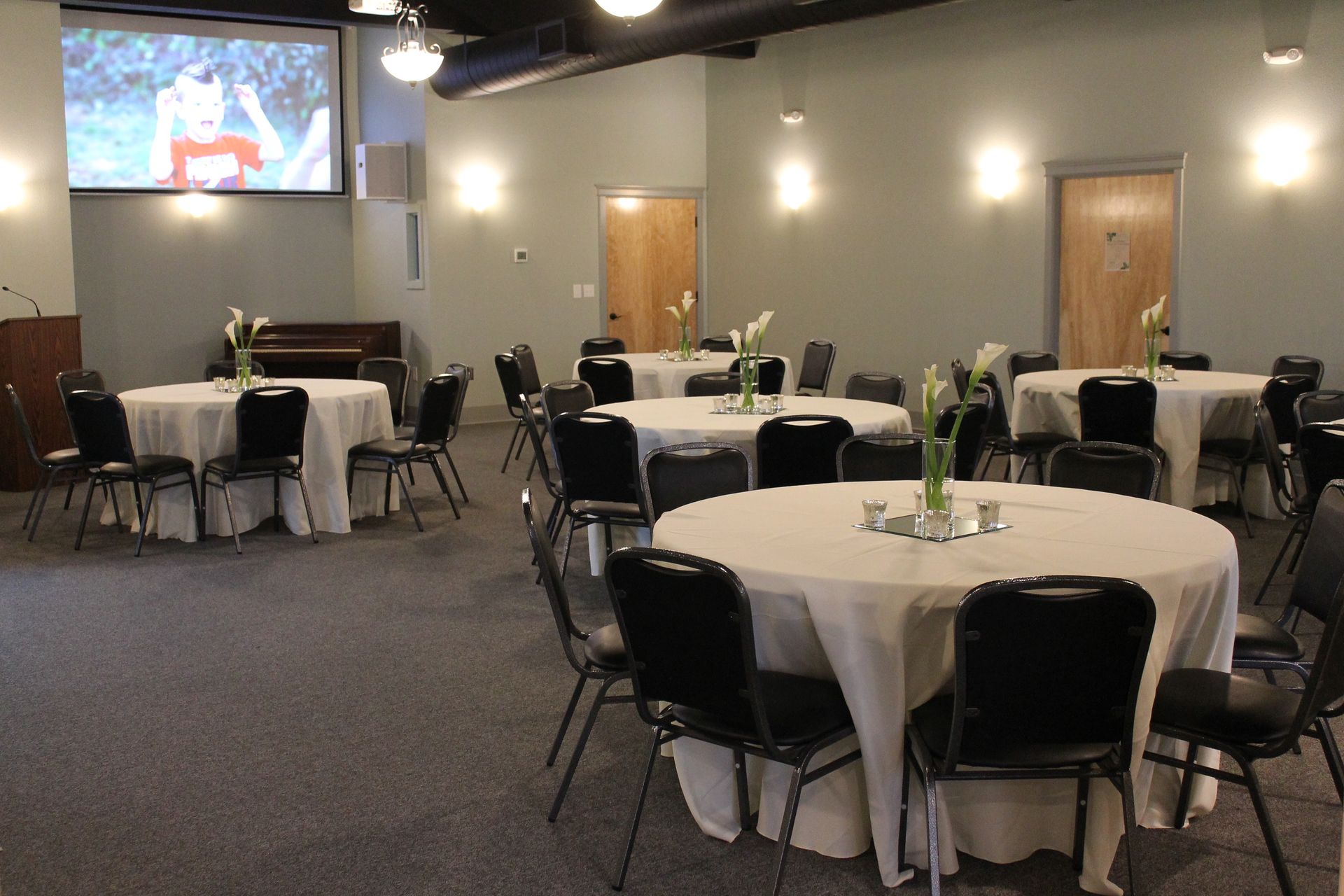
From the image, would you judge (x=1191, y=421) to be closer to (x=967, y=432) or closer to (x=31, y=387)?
(x=967, y=432)

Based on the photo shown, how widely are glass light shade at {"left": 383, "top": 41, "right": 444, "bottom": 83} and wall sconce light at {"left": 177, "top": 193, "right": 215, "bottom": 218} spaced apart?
4.47 m

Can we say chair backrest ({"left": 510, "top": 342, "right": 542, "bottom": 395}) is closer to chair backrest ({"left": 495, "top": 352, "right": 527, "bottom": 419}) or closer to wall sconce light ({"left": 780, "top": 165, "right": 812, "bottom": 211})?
chair backrest ({"left": 495, "top": 352, "right": 527, "bottom": 419})

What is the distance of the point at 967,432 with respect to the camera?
540cm

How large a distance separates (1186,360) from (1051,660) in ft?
21.1

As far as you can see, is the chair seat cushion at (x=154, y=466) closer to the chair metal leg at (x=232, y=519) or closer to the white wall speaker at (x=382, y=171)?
the chair metal leg at (x=232, y=519)

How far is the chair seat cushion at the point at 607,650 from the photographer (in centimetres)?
320

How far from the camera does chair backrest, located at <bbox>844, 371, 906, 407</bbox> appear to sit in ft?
22.4

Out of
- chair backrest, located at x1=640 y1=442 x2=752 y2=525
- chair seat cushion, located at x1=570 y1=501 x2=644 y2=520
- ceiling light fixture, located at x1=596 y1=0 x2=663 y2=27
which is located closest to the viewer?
chair backrest, located at x1=640 y1=442 x2=752 y2=525

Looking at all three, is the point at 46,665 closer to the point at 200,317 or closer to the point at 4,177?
the point at 4,177

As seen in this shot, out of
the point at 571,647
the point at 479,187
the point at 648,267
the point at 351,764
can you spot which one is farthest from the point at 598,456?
the point at 648,267

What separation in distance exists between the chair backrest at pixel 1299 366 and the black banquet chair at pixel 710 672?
6.17 meters

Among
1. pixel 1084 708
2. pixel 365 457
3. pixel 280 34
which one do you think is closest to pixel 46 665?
pixel 365 457

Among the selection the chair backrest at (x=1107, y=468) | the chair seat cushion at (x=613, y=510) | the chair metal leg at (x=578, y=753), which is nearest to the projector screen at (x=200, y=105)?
the chair seat cushion at (x=613, y=510)

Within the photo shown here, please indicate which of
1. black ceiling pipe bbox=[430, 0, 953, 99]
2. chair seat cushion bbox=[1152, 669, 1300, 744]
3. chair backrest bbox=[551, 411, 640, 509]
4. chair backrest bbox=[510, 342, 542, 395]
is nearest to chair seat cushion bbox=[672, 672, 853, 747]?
chair seat cushion bbox=[1152, 669, 1300, 744]
